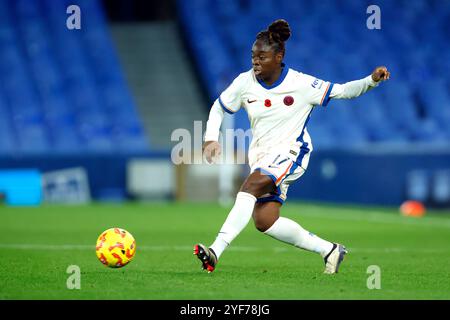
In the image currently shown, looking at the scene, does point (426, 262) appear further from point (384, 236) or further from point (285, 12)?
point (285, 12)

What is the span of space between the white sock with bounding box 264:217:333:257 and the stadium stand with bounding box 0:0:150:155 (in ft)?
39.7

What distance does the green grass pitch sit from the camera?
23.4 feet

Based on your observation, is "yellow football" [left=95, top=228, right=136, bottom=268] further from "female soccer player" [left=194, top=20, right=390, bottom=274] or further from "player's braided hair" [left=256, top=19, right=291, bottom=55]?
"player's braided hair" [left=256, top=19, right=291, bottom=55]

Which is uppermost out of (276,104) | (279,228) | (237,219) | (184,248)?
(276,104)

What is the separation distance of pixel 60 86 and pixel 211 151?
47.7ft

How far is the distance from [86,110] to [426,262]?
13106 millimetres

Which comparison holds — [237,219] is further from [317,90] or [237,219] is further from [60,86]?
[60,86]

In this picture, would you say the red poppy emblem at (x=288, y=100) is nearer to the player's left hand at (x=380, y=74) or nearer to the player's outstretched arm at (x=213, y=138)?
the player's outstretched arm at (x=213, y=138)

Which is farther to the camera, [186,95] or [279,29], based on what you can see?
[186,95]

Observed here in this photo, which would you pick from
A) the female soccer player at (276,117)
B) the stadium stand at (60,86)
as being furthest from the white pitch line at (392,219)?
the female soccer player at (276,117)

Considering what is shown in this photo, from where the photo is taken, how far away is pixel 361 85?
8273 mm

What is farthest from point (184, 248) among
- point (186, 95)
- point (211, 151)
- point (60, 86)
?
point (186, 95)
